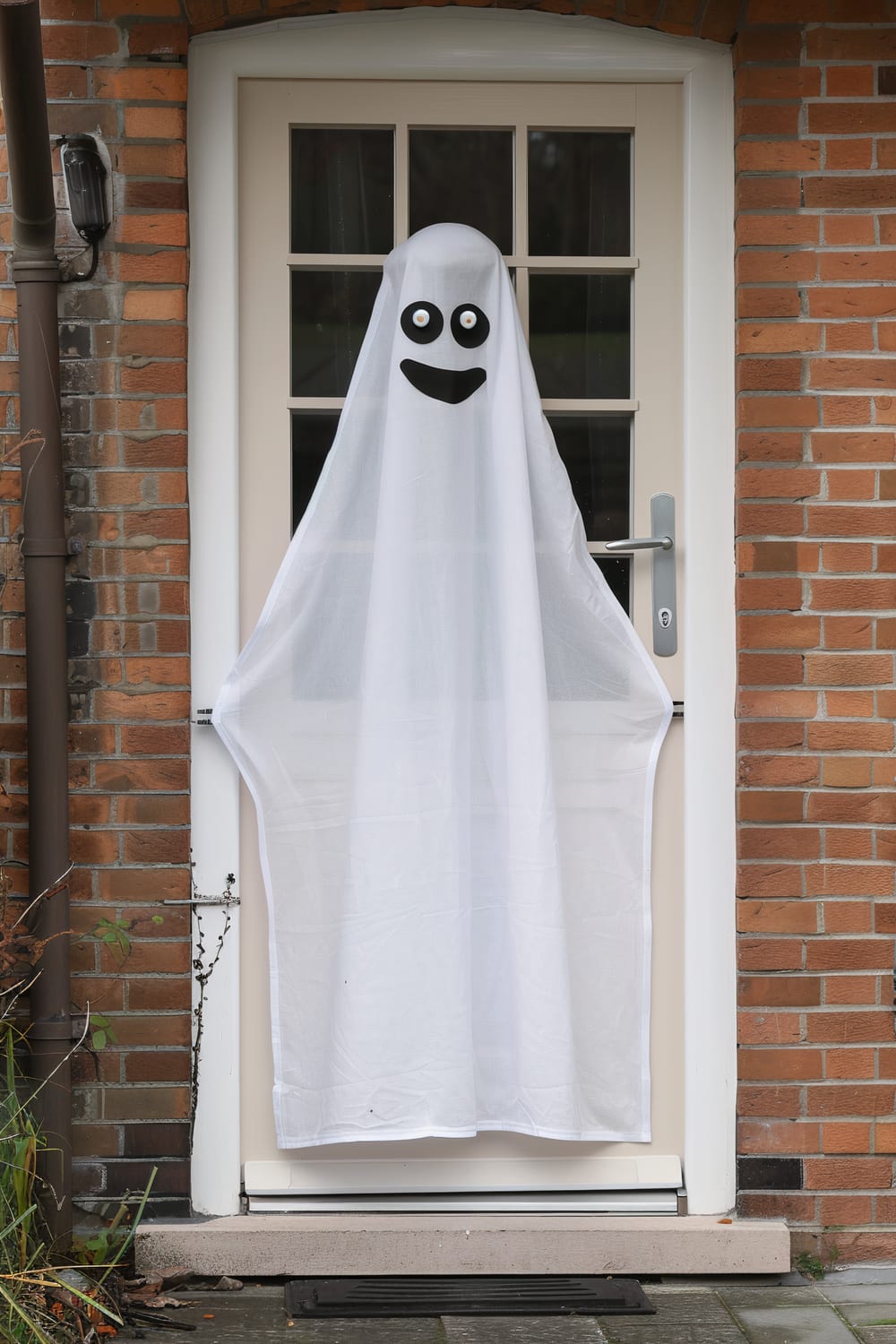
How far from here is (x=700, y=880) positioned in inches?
104

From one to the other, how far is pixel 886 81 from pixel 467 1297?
275 cm

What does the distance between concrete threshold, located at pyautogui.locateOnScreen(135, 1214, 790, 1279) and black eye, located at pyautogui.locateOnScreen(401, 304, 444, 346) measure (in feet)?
6.24

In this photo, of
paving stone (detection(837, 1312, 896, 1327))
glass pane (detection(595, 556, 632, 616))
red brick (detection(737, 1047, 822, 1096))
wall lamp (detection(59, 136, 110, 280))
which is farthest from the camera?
glass pane (detection(595, 556, 632, 616))

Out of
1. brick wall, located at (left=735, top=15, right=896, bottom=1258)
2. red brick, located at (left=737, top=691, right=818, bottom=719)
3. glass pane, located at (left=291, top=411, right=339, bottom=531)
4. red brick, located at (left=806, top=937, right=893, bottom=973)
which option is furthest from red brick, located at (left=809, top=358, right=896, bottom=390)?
red brick, located at (left=806, top=937, right=893, bottom=973)

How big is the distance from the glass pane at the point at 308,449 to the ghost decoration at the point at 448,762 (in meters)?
0.08

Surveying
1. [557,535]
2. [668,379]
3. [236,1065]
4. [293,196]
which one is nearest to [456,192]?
[293,196]

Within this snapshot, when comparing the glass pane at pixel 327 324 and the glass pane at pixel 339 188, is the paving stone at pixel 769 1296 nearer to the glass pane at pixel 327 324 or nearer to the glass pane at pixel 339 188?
the glass pane at pixel 327 324

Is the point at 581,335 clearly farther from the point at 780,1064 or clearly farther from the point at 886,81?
the point at 780,1064

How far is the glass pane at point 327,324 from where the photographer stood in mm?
2658

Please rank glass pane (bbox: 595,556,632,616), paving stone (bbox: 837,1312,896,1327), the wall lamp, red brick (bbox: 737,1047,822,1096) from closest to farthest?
A: 1. paving stone (bbox: 837,1312,896,1327)
2. the wall lamp
3. red brick (bbox: 737,1047,822,1096)
4. glass pane (bbox: 595,556,632,616)

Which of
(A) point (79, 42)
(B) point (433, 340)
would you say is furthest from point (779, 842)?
(A) point (79, 42)

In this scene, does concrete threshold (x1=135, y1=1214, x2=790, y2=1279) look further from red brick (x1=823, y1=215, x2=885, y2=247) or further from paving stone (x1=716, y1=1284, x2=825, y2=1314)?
red brick (x1=823, y1=215, x2=885, y2=247)

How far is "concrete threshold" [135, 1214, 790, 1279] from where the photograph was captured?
→ 252 cm

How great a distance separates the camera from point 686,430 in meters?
2.67
